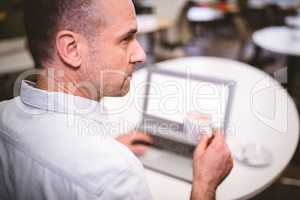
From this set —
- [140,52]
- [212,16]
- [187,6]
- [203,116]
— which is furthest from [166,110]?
[212,16]

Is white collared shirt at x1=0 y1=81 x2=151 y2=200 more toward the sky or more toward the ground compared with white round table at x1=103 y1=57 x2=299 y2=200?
more toward the sky

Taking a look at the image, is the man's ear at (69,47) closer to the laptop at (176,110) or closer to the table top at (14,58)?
the laptop at (176,110)

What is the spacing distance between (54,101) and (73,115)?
0.06m

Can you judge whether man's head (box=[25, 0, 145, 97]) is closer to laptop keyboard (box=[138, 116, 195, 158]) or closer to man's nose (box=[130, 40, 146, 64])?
man's nose (box=[130, 40, 146, 64])

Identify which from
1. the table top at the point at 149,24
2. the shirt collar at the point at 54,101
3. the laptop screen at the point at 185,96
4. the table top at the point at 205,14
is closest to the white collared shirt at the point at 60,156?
the shirt collar at the point at 54,101

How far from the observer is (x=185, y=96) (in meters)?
1.29

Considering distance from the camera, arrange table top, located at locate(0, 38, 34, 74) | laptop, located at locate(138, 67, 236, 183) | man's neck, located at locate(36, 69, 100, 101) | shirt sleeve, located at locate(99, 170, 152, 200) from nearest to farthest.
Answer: shirt sleeve, located at locate(99, 170, 152, 200) < man's neck, located at locate(36, 69, 100, 101) < laptop, located at locate(138, 67, 236, 183) < table top, located at locate(0, 38, 34, 74)

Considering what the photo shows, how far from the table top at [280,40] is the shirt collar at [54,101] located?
240 centimetres

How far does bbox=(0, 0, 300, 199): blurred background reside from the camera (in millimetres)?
2631

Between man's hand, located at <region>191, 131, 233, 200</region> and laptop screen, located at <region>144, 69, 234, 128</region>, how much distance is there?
162mm

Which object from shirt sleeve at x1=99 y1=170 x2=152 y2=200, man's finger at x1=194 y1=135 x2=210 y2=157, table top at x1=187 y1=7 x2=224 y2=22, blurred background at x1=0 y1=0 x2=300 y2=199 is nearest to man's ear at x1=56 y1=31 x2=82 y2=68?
shirt sleeve at x1=99 y1=170 x2=152 y2=200

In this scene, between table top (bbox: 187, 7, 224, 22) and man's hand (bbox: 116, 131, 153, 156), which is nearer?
man's hand (bbox: 116, 131, 153, 156)

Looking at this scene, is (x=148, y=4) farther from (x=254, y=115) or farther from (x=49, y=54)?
(x=49, y=54)

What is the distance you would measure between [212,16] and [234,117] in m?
4.38
